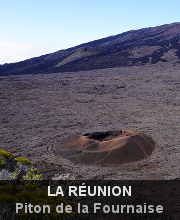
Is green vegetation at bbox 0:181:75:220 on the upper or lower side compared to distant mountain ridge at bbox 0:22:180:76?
lower

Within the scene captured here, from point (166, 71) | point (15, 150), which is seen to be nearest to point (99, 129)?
point (15, 150)

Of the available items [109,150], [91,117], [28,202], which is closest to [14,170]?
[28,202]

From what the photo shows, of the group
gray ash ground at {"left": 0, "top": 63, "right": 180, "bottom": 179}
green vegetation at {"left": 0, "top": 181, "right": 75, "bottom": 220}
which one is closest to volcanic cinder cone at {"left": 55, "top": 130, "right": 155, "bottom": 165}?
gray ash ground at {"left": 0, "top": 63, "right": 180, "bottom": 179}

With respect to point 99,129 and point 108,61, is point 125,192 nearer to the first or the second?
point 99,129

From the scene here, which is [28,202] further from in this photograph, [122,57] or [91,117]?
[122,57]

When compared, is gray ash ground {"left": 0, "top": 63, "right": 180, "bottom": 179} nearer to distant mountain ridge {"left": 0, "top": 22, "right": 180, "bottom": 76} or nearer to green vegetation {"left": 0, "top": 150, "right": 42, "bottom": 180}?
green vegetation {"left": 0, "top": 150, "right": 42, "bottom": 180}

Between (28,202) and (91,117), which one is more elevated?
(28,202)

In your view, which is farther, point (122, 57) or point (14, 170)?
point (122, 57)
